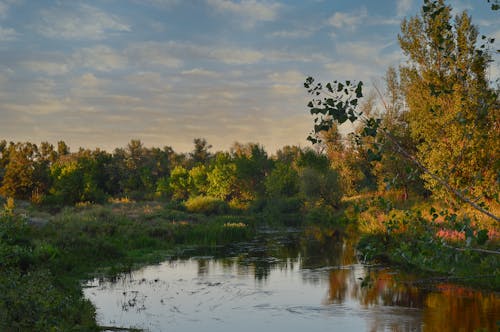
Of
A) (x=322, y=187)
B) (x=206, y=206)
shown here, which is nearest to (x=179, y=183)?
(x=206, y=206)

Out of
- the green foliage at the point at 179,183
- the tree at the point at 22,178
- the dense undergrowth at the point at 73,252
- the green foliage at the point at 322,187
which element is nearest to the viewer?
the dense undergrowth at the point at 73,252

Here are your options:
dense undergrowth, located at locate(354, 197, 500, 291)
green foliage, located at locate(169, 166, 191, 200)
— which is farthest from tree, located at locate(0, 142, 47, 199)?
dense undergrowth, located at locate(354, 197, 500, 291)

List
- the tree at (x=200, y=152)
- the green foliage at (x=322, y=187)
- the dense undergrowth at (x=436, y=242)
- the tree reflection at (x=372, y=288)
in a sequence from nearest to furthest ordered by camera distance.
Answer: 1. the dense undergrowth at (x=436, y=242)
2. the tree reflection at (x=372, y=288)
3. the green foliage at (x=322, y=187)
4. the tree at (x=200, y=152)

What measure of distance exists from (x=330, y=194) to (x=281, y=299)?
39.0 metres

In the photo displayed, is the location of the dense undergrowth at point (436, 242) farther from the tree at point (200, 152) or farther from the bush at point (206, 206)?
the tree at point (200, 152)

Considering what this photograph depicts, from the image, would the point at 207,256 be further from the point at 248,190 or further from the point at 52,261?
the point at 248,190

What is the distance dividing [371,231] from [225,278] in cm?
1029

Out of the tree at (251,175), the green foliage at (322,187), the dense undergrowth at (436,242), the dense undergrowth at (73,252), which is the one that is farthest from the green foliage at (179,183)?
the dense undergrowth at (436,242)

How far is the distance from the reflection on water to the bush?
2481 cm

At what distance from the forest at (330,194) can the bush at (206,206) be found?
0.16m

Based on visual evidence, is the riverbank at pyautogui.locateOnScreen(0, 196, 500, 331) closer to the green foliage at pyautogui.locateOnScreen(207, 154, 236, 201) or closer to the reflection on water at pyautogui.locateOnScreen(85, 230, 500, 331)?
Answer: the reflection on water at pyautogui.locateOnScreen(85, 230, 500, 331)

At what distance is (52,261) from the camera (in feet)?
65.7

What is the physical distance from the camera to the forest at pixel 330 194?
5.43 m

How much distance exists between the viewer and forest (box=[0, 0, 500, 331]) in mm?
5426
